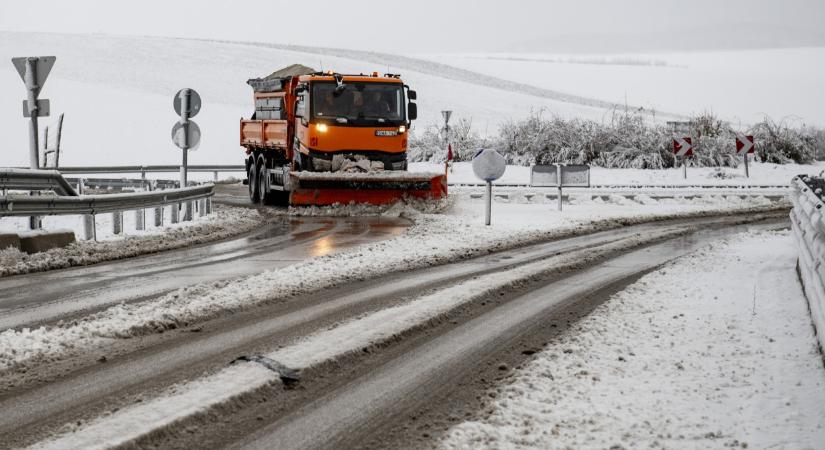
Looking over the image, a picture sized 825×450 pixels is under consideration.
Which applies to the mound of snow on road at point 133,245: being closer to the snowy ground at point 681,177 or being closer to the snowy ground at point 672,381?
the snowy ground at point 672,381

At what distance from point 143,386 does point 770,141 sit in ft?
110

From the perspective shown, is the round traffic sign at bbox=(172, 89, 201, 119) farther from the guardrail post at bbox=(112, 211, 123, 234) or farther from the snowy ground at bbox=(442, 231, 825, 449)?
the snowy ground at bbox=(442, 231, 825, 449)

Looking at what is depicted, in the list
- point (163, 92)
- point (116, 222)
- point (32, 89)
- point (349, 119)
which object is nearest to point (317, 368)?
point (116, 222)

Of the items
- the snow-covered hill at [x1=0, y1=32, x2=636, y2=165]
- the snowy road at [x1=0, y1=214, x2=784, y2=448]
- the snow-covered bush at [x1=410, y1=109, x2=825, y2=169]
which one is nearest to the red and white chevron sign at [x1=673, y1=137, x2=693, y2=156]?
the snow-covered bush at [x1=410, y1=109, x2=825, y2=169]

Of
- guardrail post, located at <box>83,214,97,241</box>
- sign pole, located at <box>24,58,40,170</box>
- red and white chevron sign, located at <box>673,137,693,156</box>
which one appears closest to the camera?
guardrail post, located at <box>83,214,97,241</box>

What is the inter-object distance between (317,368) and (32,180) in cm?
867

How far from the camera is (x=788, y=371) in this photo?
5922mm

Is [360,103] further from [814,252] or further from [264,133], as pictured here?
[814,252]

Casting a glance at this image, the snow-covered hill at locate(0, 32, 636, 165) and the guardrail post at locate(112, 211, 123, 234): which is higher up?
the snow-covered hill at locate(0, 32, 636, 165)

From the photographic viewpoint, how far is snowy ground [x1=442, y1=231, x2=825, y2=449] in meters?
4.61

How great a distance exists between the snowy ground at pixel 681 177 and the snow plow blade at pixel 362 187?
11.2m

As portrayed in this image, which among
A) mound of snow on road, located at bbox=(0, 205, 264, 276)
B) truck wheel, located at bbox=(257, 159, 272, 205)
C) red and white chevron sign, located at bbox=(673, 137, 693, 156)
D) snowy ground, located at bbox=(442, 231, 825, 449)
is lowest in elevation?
snowy ground, located at bbox=(442, 231, 825, 449)

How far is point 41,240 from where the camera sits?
38.6 feet

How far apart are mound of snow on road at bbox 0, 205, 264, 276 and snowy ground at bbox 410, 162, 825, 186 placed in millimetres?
14873
